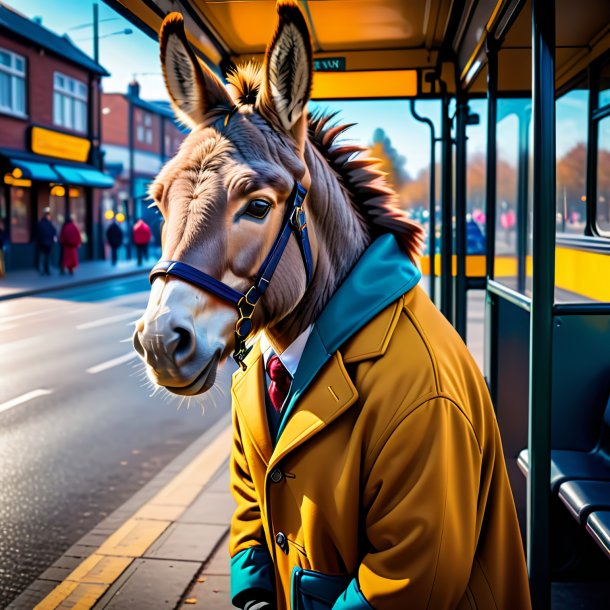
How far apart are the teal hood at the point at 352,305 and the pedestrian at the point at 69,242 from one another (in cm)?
2348

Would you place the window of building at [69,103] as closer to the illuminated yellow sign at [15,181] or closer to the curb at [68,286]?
the illuminated yellow sign at [15,181]

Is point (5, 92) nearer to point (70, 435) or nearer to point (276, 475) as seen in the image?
point (70, 435)

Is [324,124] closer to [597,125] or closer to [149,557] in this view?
[149,557]

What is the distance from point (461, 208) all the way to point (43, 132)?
1007 inches

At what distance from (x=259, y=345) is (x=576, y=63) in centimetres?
367

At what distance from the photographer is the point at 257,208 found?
1800 mm

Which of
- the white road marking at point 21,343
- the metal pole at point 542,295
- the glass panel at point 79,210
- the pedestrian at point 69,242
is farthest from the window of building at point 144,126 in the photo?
the metal pole at point 542,295

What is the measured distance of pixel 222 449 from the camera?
6.09 metres

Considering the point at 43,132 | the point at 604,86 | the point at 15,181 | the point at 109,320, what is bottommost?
the point at 109,320

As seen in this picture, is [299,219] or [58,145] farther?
[58,145]

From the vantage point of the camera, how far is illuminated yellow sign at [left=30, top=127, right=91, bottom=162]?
2695 cm

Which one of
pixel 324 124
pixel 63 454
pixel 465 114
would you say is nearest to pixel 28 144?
pixel 63 454

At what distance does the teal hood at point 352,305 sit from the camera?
1.80 meters

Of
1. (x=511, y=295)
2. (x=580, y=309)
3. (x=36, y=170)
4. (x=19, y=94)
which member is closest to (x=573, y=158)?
(x=511, y=295)
